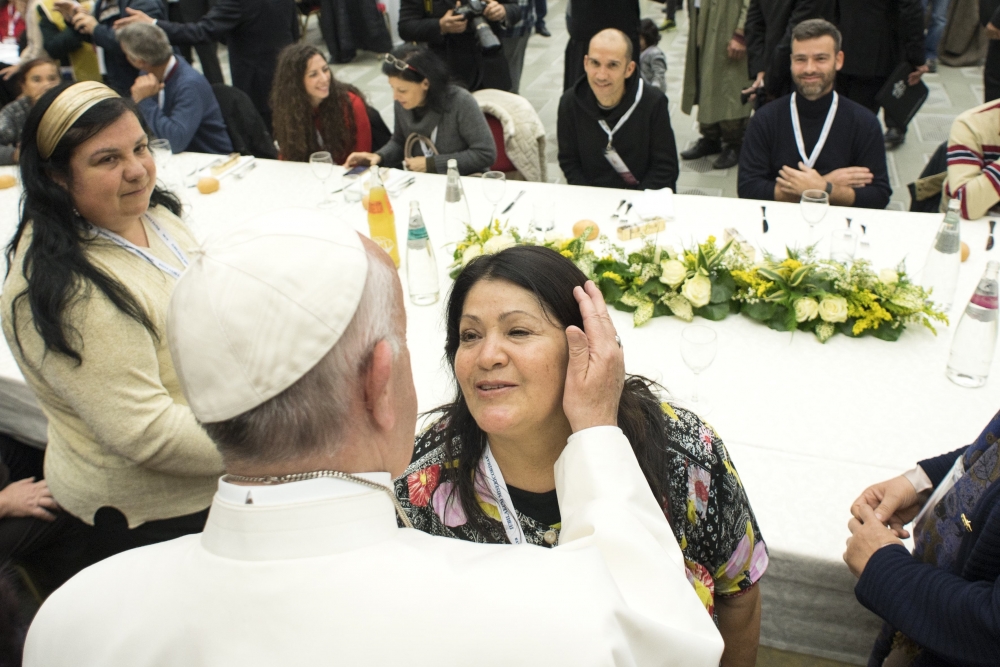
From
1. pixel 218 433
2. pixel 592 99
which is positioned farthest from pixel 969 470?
pixel 592 99

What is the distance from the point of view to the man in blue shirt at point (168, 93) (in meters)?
4.27

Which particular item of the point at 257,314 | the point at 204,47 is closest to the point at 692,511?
the point at 257,314

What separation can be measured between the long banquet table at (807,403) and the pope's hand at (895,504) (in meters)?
0.12

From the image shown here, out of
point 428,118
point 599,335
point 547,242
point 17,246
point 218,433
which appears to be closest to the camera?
point 218,433

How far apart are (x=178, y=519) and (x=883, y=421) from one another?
2.07 meters

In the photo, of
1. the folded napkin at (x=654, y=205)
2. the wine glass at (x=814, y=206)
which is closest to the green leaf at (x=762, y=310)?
the wine glass at (x=814, y=206)

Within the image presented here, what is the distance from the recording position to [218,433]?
98 cm

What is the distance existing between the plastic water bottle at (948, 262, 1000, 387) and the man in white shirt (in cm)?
160

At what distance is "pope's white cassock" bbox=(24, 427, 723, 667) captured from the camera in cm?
87

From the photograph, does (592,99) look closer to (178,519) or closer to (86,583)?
(178,519)

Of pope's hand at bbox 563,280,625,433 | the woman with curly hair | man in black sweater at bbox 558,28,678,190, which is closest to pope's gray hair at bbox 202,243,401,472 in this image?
pope's hand at bbox 563,280,625,433

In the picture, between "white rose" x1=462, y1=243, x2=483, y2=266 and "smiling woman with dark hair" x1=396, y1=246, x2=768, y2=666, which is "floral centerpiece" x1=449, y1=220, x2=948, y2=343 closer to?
"white rose" x1=462, y1=243, x2=483, y2=266

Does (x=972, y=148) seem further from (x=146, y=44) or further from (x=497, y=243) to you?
(x=146, y=44)

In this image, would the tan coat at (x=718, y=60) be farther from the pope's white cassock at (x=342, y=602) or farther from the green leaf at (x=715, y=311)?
the pope's white cassock at (x=342, y=602)
